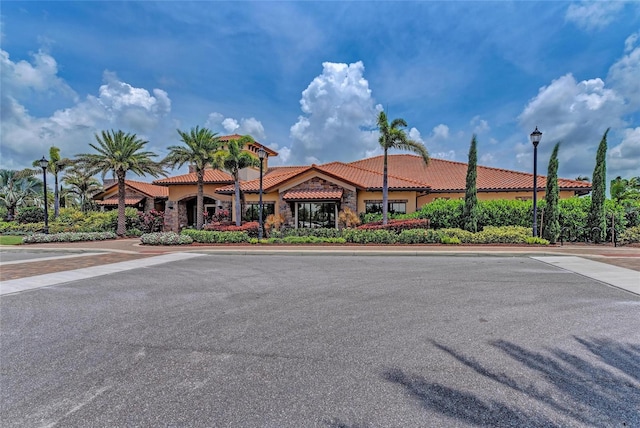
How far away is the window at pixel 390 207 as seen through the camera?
78.8ft

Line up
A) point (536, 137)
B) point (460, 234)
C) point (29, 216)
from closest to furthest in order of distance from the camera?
1. point (536, 137)
2. point (460, 234)
3. point (29, 216)

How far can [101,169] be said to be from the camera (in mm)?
24984

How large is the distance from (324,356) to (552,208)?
18.4 metres

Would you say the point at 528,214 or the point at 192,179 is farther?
the point at 192,179

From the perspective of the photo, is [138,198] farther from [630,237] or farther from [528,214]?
[630,237]

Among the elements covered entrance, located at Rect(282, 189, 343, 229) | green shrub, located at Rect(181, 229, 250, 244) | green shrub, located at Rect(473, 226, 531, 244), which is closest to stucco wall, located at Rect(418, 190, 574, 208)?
green shrub, located at Rect(473, 226, 531, 244)

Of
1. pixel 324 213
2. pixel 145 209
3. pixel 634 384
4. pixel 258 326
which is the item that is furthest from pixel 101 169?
pixel 634 384

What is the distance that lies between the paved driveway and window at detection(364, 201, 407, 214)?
16038 mm

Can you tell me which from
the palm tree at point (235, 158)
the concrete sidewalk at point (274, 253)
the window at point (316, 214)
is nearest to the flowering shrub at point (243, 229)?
the palm tree at point (235, 158)

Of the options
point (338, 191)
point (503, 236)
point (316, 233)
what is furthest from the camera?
point (338, 191)

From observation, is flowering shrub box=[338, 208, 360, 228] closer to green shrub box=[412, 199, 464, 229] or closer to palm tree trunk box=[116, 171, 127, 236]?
green shrub box=[412, 199, 464, 229]

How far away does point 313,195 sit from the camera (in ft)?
77.7

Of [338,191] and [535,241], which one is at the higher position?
[338,191]

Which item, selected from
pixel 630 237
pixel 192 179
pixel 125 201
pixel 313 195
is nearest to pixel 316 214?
pixel 313 195
